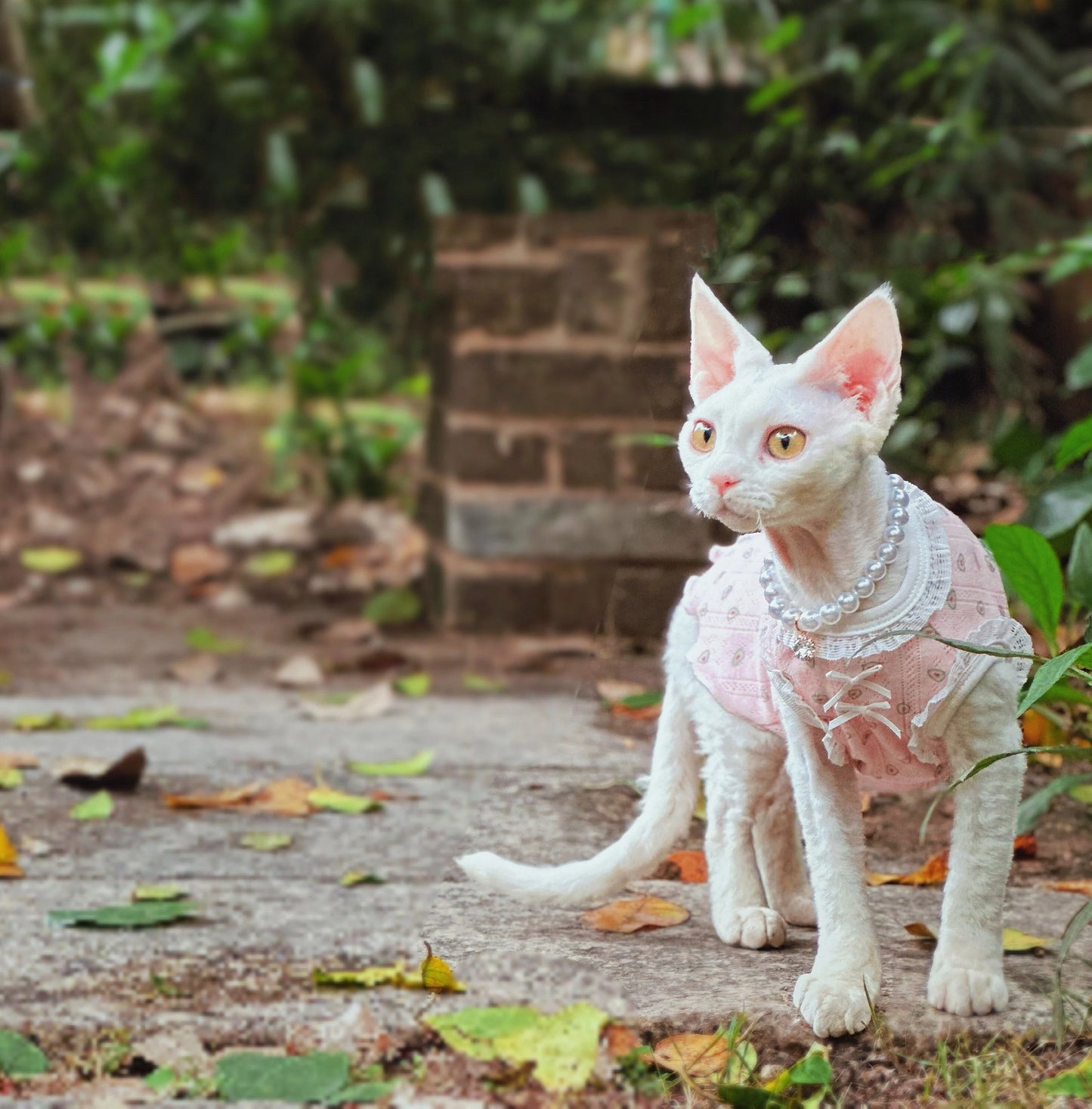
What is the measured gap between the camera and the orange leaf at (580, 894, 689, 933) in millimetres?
1376

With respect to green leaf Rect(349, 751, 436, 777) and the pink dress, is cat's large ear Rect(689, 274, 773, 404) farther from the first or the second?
green leaf Rect(349, 751, 436, 777)

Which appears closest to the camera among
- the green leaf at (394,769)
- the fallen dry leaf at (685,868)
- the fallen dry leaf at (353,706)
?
the fallen dry leaf at (685,868)

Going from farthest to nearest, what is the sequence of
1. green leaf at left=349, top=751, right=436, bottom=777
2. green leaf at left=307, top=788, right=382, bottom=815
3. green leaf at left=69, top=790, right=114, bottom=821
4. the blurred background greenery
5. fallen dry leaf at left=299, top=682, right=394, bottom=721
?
the blurred background greenery → fallen dry leaf at left=299, top=682, right=394, bottom=721 → green leaf at left=349, top=751, right=436, bottom=777 → green leaf at left=307, top=788, right=382, bottom=815 → green leaf at left=69, top=790, right=114, bottom=821

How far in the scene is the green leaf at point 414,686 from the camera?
3.05 meters

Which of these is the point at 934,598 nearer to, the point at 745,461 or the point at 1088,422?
the point at 745,461

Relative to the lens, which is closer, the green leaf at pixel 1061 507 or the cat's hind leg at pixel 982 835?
the cat's hind leg at pixel 982 835

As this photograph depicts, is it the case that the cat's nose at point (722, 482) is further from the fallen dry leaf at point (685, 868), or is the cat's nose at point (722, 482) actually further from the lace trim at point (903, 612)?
the fallen dry leaf at point (685, 868)

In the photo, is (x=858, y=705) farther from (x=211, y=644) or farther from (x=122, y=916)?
(x=211, y=644)

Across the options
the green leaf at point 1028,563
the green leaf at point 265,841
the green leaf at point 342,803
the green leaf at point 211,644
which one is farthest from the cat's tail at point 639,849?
the green leaf at point 211,644

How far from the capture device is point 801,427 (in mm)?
1187

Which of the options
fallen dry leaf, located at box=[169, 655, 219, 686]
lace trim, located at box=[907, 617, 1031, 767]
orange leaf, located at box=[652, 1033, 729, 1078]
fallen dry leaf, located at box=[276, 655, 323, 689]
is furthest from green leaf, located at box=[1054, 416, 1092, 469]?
fallen dry leaf, located at box=[169, 655, 219, 686]

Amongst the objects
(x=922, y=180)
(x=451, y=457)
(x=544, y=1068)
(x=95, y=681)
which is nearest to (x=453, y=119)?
(x=451, y=457)

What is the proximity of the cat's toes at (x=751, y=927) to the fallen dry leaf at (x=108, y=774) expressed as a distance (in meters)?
1.09

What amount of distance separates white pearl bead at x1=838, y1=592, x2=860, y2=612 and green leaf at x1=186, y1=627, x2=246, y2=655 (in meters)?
2.38
